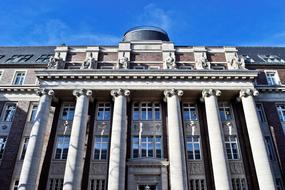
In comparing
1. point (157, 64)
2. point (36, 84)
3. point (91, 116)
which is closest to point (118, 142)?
point (91, 116)

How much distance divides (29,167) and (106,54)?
13487mm

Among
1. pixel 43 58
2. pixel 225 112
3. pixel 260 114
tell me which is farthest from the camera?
pixel 43 58

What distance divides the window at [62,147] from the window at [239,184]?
1433 centimetres

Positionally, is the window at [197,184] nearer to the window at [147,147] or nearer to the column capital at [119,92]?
the window at [147,147]

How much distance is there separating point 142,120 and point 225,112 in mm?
8148

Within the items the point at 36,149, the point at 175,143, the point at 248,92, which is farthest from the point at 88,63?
the point at 248,92

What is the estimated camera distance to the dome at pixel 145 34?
102 ft

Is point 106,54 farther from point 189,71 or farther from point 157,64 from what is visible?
point 189,71

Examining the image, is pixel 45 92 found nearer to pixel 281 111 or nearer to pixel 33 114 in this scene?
pixel 33 114

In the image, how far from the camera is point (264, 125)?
79.2 ft

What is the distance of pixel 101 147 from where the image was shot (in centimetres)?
2225

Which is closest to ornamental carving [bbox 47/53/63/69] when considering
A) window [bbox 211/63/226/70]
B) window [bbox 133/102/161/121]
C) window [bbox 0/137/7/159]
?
window [bbox 0/137/7/159]

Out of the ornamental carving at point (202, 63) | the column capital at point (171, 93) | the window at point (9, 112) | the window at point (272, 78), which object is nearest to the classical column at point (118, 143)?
the column capital at point (171, 93)

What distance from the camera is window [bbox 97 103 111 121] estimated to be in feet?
78.7
